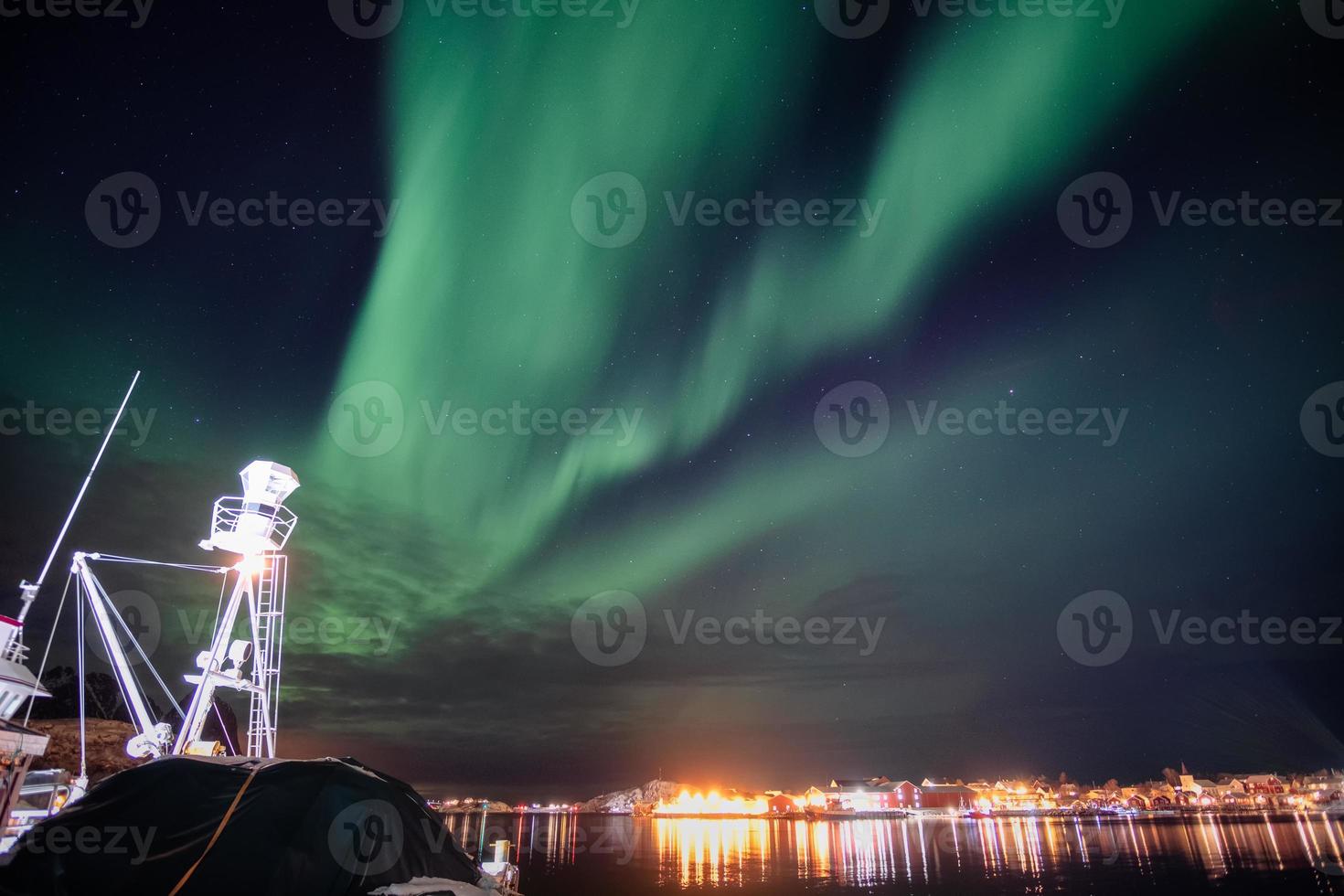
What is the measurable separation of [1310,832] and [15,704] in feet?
599

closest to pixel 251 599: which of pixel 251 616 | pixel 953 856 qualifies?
pixel 251 616

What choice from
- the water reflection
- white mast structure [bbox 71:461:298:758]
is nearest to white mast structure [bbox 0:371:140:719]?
white mast structure [bbox 71:461:298:758]

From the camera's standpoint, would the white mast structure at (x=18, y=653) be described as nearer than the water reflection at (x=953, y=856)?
Yes

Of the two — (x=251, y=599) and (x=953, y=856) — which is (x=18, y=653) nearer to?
(x=251, y=599)

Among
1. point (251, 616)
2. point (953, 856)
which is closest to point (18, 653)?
point (251, 616)

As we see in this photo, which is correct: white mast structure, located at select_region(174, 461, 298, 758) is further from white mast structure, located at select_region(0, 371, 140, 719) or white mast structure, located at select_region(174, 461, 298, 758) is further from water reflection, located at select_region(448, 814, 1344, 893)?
water reflection, located at select_region(448, 814, 1344, 893)

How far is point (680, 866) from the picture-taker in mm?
93375

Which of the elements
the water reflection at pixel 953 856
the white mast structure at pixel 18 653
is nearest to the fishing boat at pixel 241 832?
the white mast structure at pixel 18 653

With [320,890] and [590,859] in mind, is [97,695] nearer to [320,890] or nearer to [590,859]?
[590,859]

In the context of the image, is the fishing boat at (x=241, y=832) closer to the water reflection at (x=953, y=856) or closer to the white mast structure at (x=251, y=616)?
the white mast structure at (x=251, y=616)

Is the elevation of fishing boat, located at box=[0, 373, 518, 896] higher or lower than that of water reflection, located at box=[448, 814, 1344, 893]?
higher

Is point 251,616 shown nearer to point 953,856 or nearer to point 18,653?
point 18,653

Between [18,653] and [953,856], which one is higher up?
[18,653]

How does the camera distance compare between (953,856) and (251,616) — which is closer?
(251,616)
